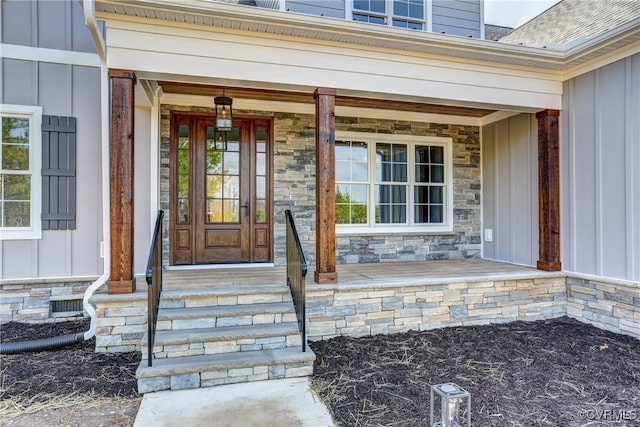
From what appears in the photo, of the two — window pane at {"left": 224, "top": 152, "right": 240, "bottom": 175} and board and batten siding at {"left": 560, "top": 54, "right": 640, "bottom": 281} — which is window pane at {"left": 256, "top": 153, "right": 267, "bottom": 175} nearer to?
window pane at {"left": 224, "top": 152, "right": 240, "bottom": 175}

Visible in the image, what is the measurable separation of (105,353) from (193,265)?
181 centimetres

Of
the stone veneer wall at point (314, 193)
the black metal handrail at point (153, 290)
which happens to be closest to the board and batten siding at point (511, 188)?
the stone veneer wall at point (314, 193)

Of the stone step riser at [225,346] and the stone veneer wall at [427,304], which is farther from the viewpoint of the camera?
the stone veneer wall at [427,304]

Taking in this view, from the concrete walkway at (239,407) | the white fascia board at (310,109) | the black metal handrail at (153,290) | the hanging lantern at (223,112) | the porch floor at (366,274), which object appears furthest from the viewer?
the white fascia board at (310,109)

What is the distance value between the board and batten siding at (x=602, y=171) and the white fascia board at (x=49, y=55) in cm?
583

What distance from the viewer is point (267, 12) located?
363cm

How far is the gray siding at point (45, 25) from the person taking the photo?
434 centimetres

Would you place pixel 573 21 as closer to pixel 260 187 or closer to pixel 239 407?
pixel 260 187

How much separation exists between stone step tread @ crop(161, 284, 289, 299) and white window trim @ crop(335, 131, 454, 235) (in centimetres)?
214

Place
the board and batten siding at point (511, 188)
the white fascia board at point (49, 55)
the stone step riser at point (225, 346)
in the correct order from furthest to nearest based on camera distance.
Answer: the board and batten siding at point (511, 188) → the white fascia board at point (49, 55) → the stone step riser at point (225, 346)

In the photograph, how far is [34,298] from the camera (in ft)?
14.5

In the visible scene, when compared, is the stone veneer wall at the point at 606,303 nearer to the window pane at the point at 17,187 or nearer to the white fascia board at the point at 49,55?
the white fascia board at the point at 49,55

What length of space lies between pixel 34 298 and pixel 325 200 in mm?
3551

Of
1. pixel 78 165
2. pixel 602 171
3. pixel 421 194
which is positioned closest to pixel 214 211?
pixel 78 165
